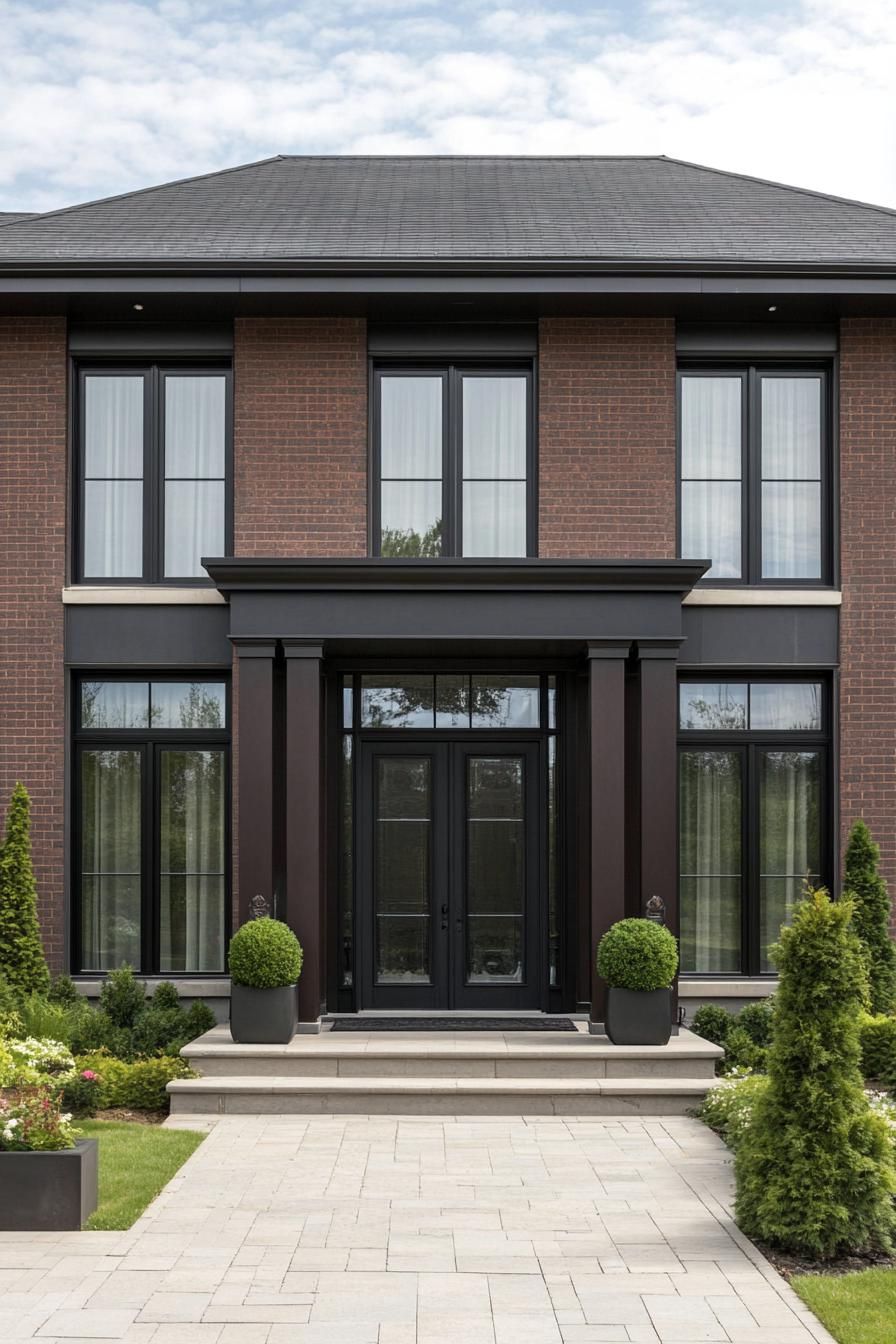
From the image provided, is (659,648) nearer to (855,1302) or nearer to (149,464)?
(149,464)

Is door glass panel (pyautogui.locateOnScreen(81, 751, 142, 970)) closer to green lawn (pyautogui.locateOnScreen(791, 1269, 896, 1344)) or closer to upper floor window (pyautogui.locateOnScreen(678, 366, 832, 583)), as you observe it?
upper floor window (pyautogui.locateOnScreen(678, 366, 832, 583))

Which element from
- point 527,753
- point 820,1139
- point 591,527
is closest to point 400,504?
point 591,527

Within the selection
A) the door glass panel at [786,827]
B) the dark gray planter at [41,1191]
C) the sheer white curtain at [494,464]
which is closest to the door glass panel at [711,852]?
the door glass panel at [786,827]

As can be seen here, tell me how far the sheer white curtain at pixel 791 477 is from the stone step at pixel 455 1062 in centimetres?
480

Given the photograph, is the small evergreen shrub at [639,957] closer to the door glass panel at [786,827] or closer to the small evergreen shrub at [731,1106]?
the small evergreen shrub at [731,1106]

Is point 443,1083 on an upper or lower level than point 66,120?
lower

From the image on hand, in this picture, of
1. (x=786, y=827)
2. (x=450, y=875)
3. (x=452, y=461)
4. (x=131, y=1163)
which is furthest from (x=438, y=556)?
(x=131, y=1163)

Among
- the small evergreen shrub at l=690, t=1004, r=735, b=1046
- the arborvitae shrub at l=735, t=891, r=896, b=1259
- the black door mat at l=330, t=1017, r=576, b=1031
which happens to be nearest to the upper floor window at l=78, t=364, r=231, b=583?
the black door mat at l=330, t=1017, r=576, b=1031

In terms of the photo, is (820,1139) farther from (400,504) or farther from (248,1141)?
(400,504)

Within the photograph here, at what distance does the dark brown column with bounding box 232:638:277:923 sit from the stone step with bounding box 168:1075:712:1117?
5.02 feet

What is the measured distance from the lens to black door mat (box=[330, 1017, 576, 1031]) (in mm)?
11672

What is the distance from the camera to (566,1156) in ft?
29.6

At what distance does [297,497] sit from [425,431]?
1403 millimetres

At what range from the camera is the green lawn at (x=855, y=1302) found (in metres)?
5.96
